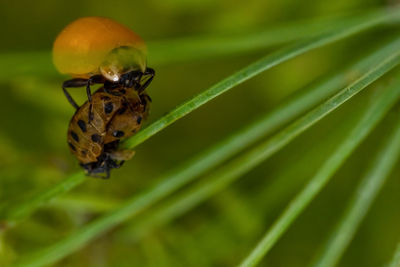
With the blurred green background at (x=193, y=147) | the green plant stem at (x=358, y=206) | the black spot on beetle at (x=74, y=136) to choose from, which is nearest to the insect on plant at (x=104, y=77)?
the black spot on beetle at (x=74, y=136)

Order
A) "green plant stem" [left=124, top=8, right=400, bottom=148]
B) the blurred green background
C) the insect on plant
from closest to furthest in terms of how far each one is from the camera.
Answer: "green plant stem" [left=124, top=8, right=400, bottom=148] < the insect on plant < the blurred green background

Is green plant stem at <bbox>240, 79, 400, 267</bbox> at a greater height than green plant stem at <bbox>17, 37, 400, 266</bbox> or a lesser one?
lesser

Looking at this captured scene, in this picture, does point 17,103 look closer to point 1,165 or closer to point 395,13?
point 1,165

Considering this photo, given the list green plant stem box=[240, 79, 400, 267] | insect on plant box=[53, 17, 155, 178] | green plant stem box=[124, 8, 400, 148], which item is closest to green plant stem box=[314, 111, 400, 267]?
green plant stem box=[240, 79, 400, 267]

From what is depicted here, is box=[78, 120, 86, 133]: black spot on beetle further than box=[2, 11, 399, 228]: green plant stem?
Yes

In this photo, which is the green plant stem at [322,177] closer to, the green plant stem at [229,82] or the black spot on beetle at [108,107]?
the green plant stem at [229,82]

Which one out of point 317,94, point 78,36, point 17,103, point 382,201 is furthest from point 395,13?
point 17,103

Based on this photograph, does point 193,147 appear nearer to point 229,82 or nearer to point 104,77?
point 104,77

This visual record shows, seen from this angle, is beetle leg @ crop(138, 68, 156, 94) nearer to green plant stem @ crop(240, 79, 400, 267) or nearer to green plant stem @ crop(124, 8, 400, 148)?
green plant stem @ crop(124, 8, 400, 148)
